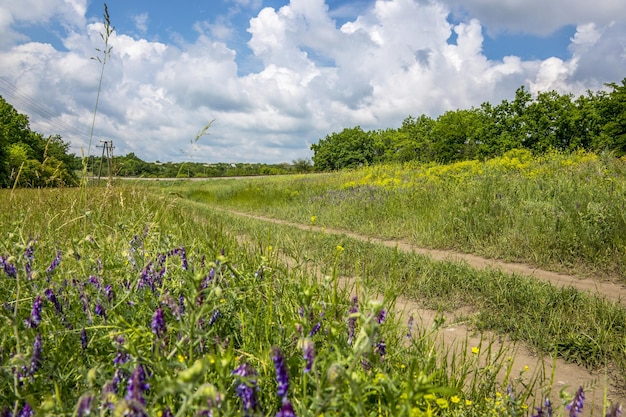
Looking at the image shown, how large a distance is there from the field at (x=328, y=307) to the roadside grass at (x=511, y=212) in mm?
36

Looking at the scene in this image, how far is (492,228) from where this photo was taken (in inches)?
263

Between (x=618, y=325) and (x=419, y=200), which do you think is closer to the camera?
(x=618, y=325)

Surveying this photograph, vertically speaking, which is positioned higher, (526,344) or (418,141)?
(418,141)

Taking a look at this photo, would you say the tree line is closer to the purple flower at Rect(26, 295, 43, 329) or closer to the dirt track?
the dirt track

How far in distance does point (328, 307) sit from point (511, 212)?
556 centimetres

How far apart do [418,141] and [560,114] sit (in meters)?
15.9

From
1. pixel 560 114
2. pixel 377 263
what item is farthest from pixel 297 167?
pixel 377 263

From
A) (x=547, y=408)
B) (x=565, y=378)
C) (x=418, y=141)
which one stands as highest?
(x=418, y=141)

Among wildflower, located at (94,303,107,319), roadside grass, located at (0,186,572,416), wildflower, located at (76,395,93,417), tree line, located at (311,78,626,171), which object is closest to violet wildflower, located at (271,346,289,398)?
roadside grass, located at (0,186,572,416)

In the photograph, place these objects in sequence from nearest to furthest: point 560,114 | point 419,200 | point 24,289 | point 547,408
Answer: point 547,408, point 24,289, point 419,200, point 560,114

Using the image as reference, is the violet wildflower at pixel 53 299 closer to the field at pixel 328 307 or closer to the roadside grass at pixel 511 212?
the field at pixel 328 307

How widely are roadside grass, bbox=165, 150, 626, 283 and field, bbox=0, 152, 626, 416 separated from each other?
0.12ft

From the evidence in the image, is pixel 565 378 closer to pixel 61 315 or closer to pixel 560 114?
pixel 61 315

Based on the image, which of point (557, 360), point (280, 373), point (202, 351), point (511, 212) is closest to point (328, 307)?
point (202, 351)
